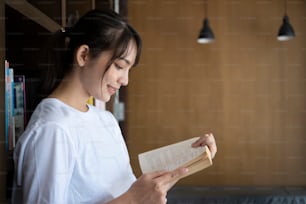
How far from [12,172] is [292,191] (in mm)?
1221

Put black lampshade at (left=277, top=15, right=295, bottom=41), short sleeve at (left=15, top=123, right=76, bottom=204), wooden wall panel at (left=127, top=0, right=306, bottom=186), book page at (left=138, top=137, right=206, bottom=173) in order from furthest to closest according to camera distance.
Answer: wooden wall panel at (left=127, top=0, right=306, bottom=186) → black lampshade at (left=277, top=15, right=295, bottom=41) → book page at (left=138, top=137, right=206, bottom=173) → short sleeve at (left=15, top=123, right=76, bottom=204)

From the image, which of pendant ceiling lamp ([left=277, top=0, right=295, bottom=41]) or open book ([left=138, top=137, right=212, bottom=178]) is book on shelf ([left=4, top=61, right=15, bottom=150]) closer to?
open book ([left=138, top=137, right=212, bottom=178])

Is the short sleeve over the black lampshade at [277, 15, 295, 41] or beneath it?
beneath

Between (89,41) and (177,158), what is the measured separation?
18 cm

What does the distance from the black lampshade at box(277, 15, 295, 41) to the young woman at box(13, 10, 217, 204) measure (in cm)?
102

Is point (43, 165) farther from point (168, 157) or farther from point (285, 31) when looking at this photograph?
point (285, 31)

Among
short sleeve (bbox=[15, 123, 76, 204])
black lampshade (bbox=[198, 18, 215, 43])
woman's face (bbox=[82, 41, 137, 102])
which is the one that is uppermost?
black lampshade (bbox=[198, 18, 215, 43])

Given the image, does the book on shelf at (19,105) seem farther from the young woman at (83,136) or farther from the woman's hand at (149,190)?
the woman's hand at (149,190)

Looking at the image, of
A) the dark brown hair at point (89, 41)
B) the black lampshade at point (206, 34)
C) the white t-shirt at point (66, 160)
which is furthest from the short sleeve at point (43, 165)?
the black lampshade at point (206, 34)

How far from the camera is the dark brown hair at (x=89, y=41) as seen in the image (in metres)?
0.45

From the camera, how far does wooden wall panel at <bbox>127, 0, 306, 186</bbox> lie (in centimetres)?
154

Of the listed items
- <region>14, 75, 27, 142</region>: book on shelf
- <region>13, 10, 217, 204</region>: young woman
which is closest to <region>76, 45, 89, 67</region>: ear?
<region>13, 10, 217, 204</region>: young woman

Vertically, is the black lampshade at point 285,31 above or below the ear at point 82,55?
above

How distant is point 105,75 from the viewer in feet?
1.48
